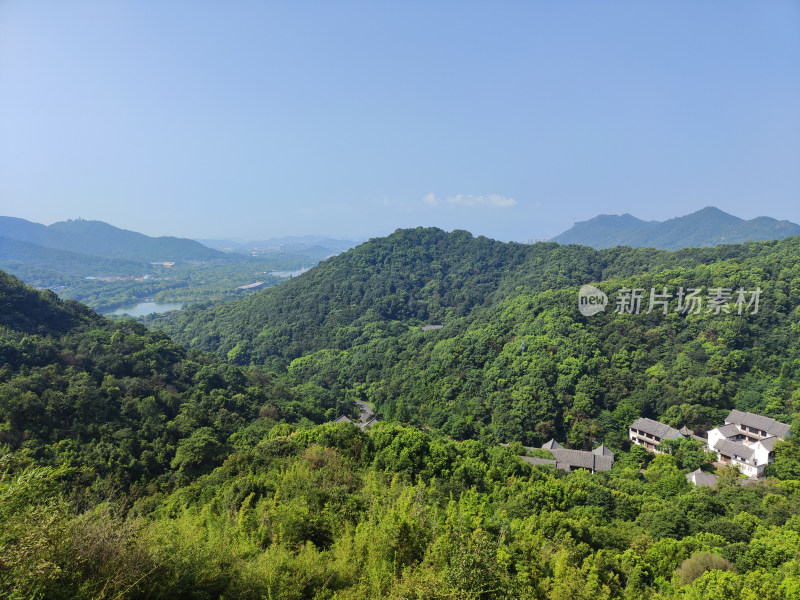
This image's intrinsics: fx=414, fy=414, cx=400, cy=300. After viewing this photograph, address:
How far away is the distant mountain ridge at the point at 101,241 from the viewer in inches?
5866

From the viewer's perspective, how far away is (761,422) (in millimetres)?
20719

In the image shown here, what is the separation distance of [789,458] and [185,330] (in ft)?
179

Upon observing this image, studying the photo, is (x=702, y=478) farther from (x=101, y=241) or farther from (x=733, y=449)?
(x=101, y=241)

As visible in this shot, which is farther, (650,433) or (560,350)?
(560,350)

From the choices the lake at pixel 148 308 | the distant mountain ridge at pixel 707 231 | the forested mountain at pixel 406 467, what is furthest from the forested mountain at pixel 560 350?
the distant mountain ridge at pixel 707 231

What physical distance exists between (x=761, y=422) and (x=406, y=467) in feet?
62.1

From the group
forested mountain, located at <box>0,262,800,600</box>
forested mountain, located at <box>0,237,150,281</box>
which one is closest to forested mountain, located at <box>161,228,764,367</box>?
forested mountain, located at <box>0,262,800,600</box>

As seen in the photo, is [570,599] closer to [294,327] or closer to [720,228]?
[294,327]

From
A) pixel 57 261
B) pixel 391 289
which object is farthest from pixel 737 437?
pixel 57 261

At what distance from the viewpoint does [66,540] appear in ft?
14.1

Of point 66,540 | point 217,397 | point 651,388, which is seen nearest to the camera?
point 66,540

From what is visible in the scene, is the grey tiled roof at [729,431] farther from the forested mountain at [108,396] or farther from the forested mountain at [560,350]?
the forested mountain at [108,396]

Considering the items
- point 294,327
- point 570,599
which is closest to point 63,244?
point 294,327

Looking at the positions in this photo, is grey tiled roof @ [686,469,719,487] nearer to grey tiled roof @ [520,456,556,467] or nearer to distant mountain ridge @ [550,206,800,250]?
grey tiled roof @ [520,456,556,467]
